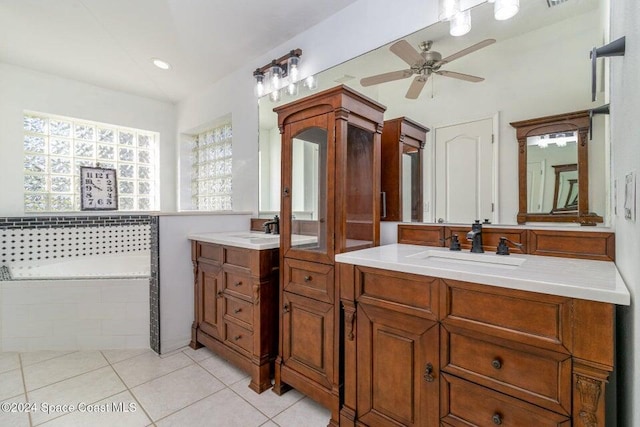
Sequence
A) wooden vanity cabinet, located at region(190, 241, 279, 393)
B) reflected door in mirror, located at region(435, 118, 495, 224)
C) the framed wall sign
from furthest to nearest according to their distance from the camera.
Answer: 1. the framed wall sign
2. wooden vanity cabinet, located at region(190, 241, 279, 393)
3. reflected door in mirror, located at region(435, 118, 495, 224)

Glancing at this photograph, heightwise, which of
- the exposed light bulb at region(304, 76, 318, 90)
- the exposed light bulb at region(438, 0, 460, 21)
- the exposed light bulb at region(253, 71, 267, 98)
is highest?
the exposed light bulb at region(253, 71, 267, 98)

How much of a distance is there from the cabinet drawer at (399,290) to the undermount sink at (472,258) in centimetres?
21

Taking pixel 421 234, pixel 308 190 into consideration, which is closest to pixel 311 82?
pixel 308 190

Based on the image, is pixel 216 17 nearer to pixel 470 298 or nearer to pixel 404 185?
pixel 404 185

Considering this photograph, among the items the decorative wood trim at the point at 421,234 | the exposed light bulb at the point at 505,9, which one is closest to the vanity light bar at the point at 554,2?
the exposed light bulb at the point at 505,9

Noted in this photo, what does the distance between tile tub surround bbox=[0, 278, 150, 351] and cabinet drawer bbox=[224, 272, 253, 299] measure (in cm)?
83

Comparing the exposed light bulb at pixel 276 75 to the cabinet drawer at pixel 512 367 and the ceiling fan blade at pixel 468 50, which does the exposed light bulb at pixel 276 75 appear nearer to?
the ceiling fan blade at pixel 468 50

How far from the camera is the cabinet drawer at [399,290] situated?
44.9 inches

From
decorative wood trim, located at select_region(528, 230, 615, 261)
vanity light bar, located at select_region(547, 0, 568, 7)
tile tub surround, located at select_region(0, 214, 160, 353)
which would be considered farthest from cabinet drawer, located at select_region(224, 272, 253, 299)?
vanity light bar, located at select_region(547, 0, 568, 7)

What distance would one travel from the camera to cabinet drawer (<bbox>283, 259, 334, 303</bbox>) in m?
1.56

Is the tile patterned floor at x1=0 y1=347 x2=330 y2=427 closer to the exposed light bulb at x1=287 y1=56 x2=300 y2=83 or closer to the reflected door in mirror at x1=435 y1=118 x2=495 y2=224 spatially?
the reflected door in mirror at x1=435 y1=118 x2=495 y2=224

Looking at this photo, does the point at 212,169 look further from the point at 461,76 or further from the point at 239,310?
the point at 461,76

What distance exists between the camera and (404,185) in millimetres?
1837

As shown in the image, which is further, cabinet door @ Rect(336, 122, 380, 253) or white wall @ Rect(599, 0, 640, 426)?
cabinet door @ Rect(336, 122, 380, 253)
